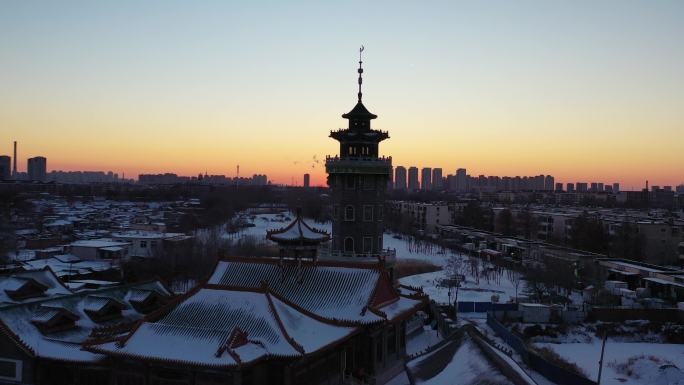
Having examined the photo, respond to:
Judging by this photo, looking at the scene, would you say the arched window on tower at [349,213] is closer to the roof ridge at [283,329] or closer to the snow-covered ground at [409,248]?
the roof ridge at [283,329]

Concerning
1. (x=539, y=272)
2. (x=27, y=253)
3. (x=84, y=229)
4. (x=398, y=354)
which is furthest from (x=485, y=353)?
(x=84, y=229)

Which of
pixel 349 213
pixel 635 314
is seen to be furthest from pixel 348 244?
pixel 635 314

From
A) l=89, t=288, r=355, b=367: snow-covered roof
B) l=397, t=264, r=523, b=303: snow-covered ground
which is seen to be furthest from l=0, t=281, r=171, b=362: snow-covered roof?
l=397, t=264, r=523, b=303: snow-covered ground

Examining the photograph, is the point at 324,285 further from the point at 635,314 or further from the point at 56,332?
the point at 635,314

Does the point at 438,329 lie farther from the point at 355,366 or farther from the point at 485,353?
the point at 485,353

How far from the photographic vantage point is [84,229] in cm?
7556

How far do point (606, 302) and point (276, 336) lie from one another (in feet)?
89.8

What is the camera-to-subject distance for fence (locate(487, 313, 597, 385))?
68.6 feet

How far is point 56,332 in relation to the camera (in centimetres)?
1909

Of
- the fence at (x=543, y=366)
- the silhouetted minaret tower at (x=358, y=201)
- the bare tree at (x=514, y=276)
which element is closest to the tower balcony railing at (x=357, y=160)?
the silhouetted minaret tower at (x=358, y=201)

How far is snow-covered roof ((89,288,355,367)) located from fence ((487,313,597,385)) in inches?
338

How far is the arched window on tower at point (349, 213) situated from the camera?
29.4m

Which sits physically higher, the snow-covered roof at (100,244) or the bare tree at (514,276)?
the snow-covered roof at (100,244)

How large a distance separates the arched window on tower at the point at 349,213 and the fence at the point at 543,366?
9557 mm
